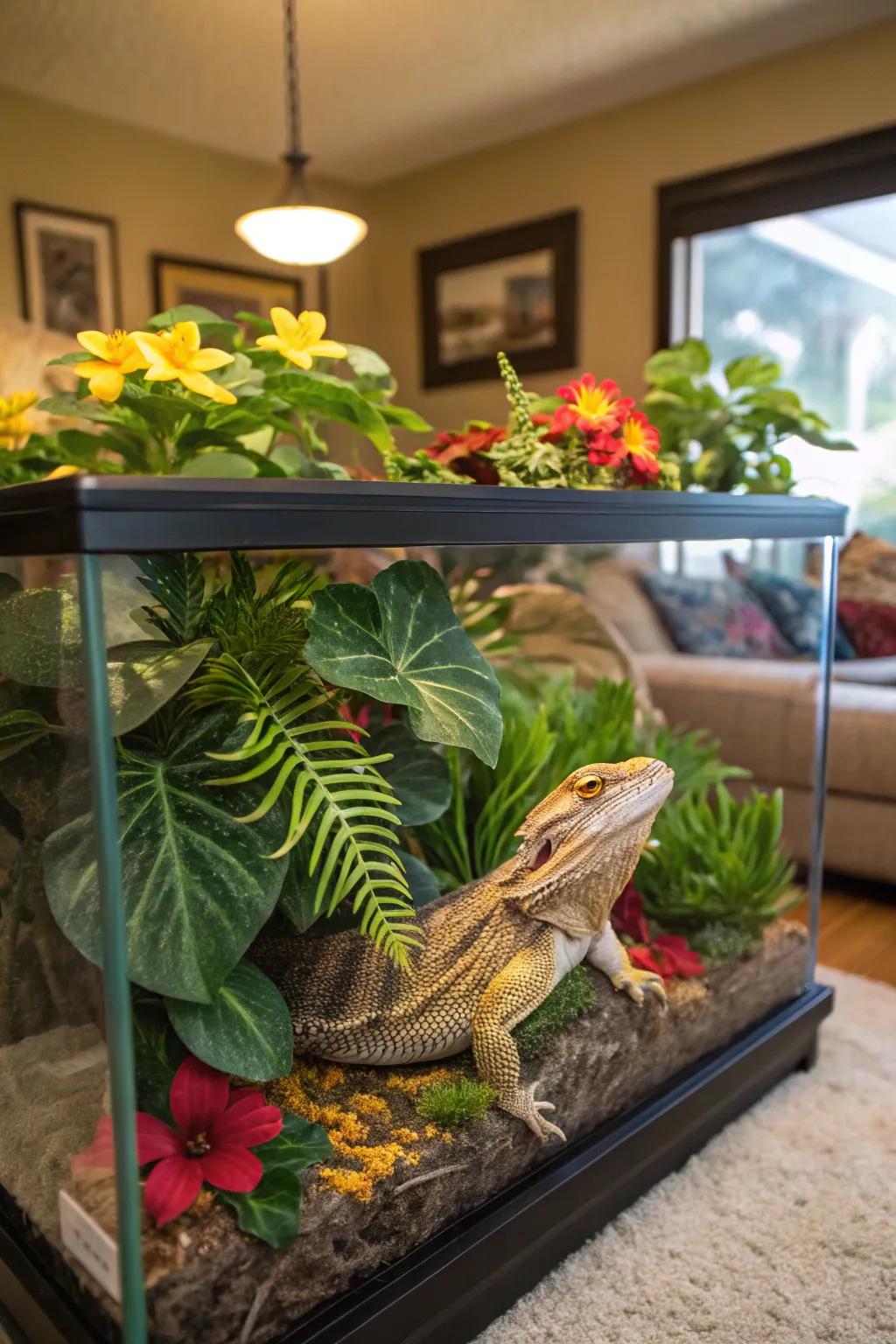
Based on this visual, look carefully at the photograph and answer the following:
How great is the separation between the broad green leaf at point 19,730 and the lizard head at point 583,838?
444 millimetres

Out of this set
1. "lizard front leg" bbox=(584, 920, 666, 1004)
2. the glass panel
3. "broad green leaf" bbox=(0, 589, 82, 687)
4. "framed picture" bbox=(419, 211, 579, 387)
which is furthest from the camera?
"framed picture" bbox=(419, 211, 579, 387)

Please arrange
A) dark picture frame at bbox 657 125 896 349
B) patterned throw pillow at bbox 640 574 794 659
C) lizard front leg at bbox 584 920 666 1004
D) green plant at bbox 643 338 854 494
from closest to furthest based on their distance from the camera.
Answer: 1. lizard front leg at bbox 584 920 666 1004
2. green plant at bbox 643 338 854 494
3. patterned throw pillow at bbox 640 574 794 659
4. dark picture frame at bbox 657 125 896 349

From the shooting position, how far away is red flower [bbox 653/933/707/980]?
1.16m

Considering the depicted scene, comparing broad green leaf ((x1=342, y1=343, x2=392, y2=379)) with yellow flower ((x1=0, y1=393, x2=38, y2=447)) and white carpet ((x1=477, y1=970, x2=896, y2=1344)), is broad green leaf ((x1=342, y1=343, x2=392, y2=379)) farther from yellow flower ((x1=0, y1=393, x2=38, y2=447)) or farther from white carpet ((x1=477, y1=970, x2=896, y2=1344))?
white carpet ((x1=477, y1=970, x2=896, y2=1344))

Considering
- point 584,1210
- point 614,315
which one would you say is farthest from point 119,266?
point 584,1210

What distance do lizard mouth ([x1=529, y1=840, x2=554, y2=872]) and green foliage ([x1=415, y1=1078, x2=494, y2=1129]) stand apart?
0.66 feet

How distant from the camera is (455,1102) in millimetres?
868

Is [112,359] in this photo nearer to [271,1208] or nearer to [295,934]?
[295,934]

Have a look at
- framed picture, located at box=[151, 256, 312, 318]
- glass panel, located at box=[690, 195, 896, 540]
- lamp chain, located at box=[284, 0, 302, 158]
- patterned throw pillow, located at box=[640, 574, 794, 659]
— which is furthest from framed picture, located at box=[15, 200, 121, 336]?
patterned throw pillow, located at box=[640, 574, 794, 659]

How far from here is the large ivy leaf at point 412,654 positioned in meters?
0.73

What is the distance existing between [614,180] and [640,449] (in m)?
3.23

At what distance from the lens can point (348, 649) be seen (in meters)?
0.74

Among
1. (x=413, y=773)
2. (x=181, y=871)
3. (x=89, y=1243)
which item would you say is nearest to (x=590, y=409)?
(x=413, y=773)

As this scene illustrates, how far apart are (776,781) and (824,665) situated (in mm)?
575
